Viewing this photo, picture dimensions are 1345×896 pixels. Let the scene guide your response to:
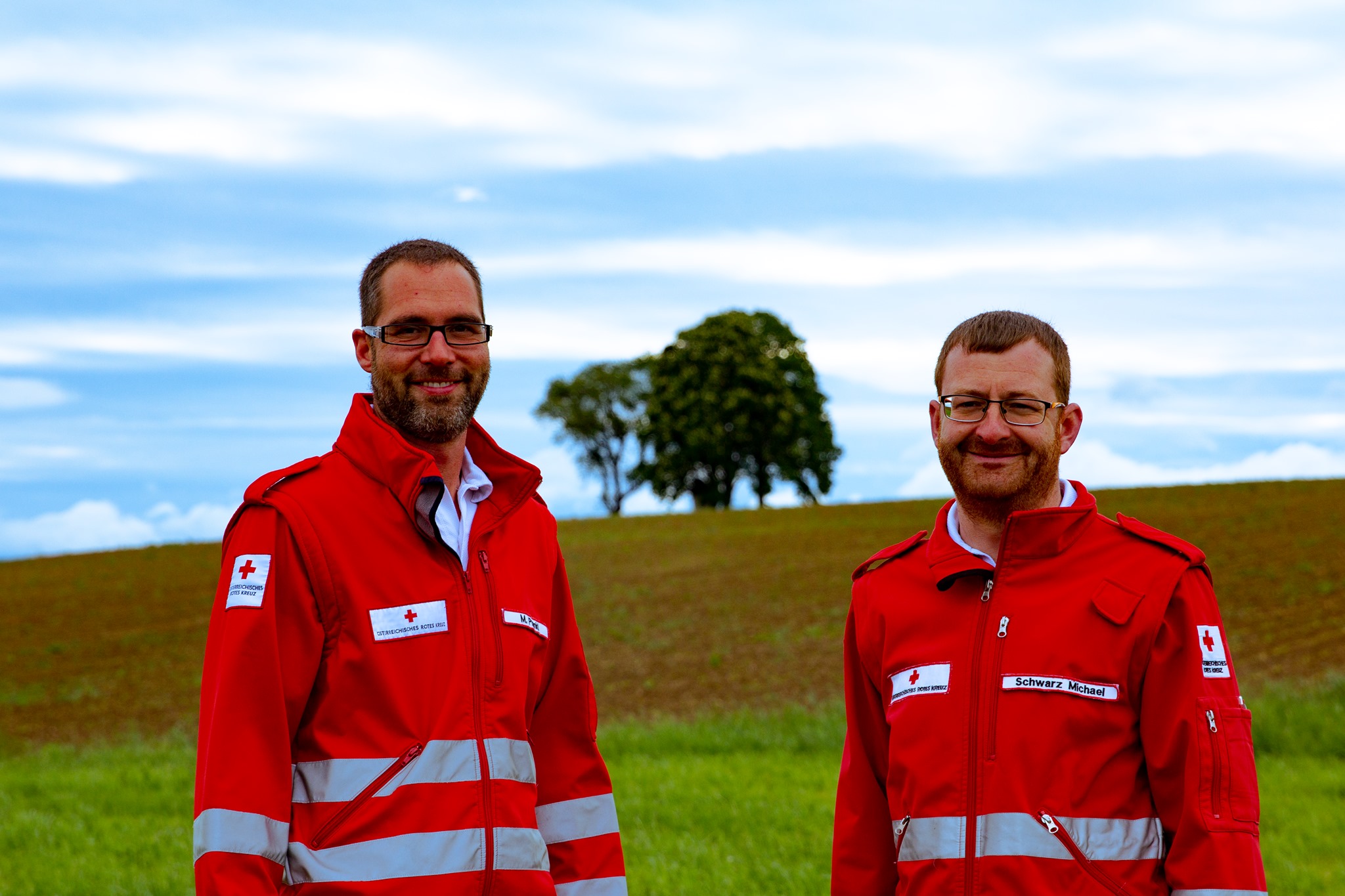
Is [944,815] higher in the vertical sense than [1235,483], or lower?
lower

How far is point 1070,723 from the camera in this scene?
3293mm

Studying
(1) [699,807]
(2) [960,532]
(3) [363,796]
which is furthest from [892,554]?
(1) [699,807]

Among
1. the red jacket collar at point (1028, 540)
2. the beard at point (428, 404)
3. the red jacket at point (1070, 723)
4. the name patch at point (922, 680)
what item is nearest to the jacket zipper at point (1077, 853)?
the red jacket at point (1070, 723)

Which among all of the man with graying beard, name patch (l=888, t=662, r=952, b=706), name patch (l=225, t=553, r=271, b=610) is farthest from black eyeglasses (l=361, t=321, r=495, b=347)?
name patch (l=888, t=662, r=952, b=706)

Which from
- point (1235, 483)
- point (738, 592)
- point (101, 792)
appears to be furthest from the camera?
point (1235, 483)

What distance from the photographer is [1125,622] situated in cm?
330

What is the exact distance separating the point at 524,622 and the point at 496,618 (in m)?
0.13

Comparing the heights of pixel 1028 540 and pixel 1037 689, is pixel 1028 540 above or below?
above

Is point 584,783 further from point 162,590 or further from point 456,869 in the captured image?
point 162,590

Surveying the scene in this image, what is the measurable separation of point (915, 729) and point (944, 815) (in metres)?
0.24

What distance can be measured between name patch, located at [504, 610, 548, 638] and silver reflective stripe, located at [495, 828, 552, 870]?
1.92ft

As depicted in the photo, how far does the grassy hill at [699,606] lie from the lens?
19.4 meters

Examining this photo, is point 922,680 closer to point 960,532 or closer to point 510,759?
point 960,532

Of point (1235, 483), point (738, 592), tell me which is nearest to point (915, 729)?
point (738, 592)
